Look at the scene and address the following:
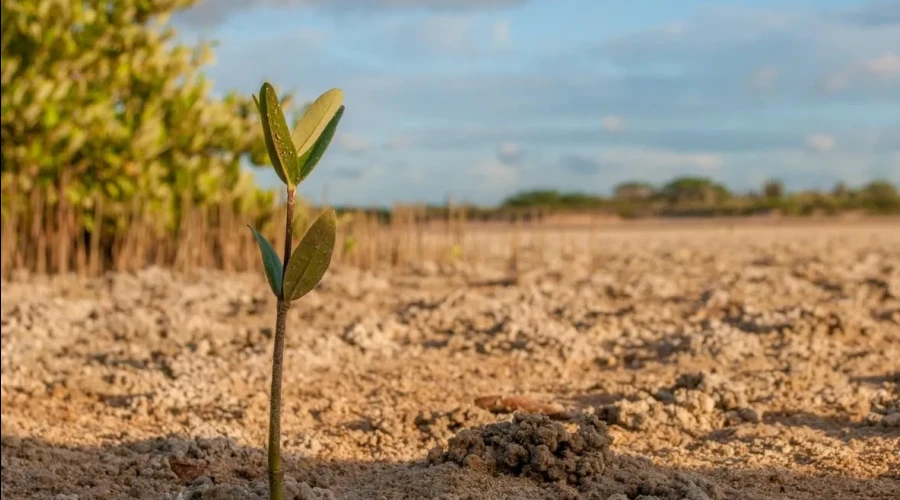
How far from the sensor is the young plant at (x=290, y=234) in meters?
1.98

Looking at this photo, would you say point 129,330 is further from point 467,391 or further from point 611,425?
point 611,425

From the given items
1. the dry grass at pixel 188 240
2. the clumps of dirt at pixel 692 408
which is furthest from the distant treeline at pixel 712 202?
the clumps of dirt at pixel 692 408

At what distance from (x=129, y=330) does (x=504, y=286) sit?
94.5 inches

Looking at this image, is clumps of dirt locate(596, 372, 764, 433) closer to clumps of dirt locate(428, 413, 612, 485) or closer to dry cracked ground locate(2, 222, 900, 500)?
dry cracked ground locate(2, 222, 900, 500)

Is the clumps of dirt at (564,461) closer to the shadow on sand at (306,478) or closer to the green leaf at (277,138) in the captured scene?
the shadow on sand at (306,478)

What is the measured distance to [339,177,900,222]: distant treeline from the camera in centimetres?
2052

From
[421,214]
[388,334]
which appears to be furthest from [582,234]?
[388,334]

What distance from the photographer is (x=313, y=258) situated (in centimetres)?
203

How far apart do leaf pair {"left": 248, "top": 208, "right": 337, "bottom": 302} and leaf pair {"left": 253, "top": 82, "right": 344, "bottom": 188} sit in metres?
0.10

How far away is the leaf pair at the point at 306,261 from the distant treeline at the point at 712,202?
14876 mm

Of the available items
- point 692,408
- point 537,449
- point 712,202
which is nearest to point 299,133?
point 537,449

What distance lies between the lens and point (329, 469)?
295 centimetres

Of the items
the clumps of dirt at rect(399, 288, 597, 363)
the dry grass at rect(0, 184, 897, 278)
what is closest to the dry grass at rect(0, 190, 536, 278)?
the dry grass at rect(0, 184, 897, 278)

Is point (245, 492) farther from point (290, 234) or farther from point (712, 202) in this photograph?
point (712, 202)
